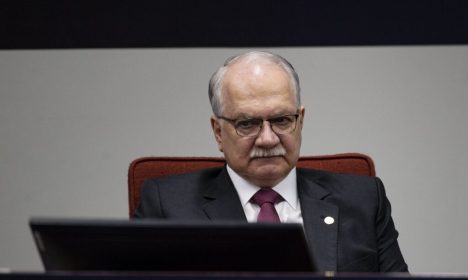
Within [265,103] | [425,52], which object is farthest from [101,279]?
[425,52]

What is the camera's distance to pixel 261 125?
2488mm

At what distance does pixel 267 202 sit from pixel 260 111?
0.26 metres

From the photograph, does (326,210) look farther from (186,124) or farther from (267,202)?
(186,124)

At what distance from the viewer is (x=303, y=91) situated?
3.35 m

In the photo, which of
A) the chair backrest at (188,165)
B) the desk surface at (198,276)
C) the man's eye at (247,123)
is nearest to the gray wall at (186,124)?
the chair backrest at (188,165)

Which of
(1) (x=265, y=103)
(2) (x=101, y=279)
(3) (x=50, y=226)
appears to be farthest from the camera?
(1) (x=265, y=103)

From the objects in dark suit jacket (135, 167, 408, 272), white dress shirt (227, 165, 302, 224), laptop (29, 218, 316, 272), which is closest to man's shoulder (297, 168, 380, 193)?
dark suit jacket (135, 167, 408, 272)

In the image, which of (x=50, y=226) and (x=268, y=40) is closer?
(x=50, y=226)

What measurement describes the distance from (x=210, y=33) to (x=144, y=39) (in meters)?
0.25

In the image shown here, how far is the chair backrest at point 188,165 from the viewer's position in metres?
2.62

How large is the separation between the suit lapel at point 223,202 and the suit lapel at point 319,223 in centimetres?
18

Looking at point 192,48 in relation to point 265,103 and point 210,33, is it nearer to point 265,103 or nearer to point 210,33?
point 210,33

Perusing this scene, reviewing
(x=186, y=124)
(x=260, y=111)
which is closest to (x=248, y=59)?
(x=260, y=111)

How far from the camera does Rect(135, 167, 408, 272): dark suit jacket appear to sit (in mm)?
2465
